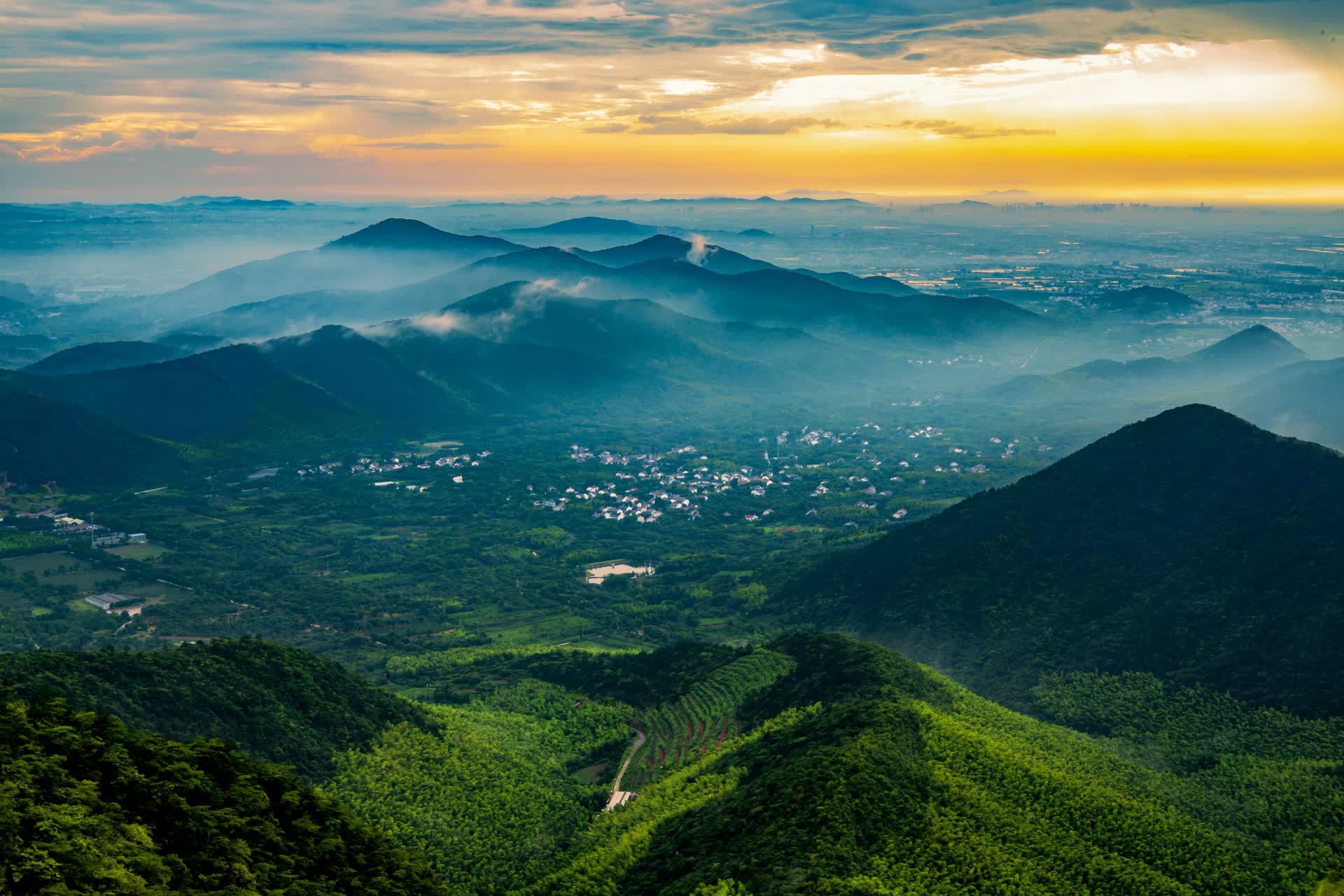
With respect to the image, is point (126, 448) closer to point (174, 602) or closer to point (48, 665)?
point (174, 602)

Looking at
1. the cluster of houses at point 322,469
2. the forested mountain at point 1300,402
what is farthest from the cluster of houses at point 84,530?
the forested mountain at point 1300,402

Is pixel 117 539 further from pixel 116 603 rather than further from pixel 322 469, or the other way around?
pixel 322 469

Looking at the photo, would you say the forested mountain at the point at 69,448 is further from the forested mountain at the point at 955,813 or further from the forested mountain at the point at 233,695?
the forested mountain at the point at 955,813

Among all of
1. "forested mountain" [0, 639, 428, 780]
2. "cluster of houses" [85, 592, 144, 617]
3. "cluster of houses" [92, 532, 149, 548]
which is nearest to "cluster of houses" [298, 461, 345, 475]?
"cluster of houses" [92, 532, 149, 548]

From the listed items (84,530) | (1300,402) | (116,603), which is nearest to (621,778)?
(116,603)

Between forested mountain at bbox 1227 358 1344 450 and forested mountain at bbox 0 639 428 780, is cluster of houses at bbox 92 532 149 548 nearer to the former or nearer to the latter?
forested mountain at bbox 0 639 428 780

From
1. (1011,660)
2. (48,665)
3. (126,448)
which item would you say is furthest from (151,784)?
(126,448)
